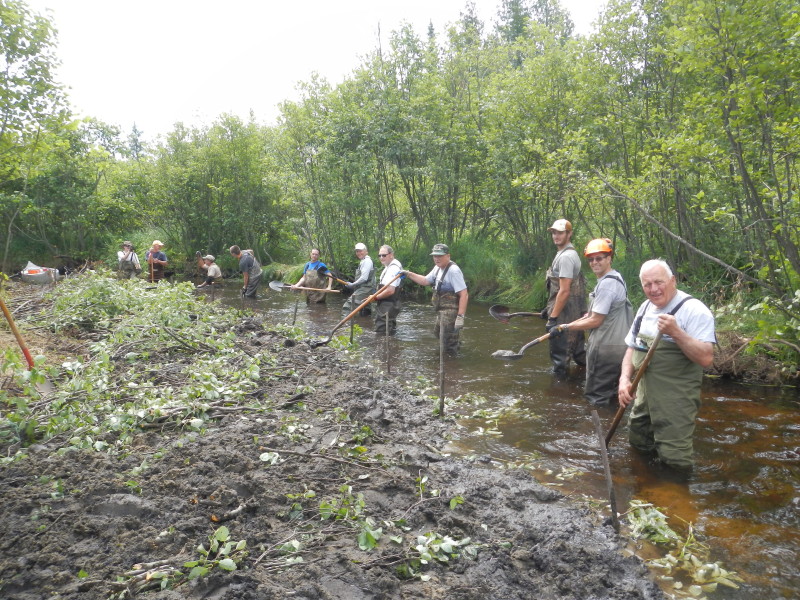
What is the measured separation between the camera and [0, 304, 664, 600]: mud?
3012mm

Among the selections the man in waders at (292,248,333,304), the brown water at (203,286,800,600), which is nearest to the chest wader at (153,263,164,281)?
the man in waders at (292,248,333,304)

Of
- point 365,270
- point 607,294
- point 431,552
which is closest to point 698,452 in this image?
point 607,294

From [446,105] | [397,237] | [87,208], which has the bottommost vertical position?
[397,237]

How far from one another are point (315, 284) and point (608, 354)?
11.0 meters

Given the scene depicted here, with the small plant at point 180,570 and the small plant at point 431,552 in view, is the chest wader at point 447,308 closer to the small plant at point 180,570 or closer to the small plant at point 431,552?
the small plant at point 431,552

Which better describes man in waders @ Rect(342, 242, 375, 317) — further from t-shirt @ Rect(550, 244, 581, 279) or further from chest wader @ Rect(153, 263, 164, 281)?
chest wader @ Rect(153, 263, 164, 281)

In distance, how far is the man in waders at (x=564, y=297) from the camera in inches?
294

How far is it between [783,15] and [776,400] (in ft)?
15.7

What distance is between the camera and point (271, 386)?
22.6 feet

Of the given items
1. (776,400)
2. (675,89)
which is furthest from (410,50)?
(776,400)

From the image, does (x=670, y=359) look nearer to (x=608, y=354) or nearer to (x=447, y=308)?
(x=608, y=354)

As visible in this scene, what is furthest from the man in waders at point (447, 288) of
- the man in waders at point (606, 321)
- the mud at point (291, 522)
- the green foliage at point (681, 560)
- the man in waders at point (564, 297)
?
the green foliage at point (681, 560)

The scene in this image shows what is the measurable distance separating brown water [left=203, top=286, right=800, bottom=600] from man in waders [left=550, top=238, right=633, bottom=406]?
19.3 inches

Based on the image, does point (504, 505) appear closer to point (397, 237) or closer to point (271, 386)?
point (271, 386)
